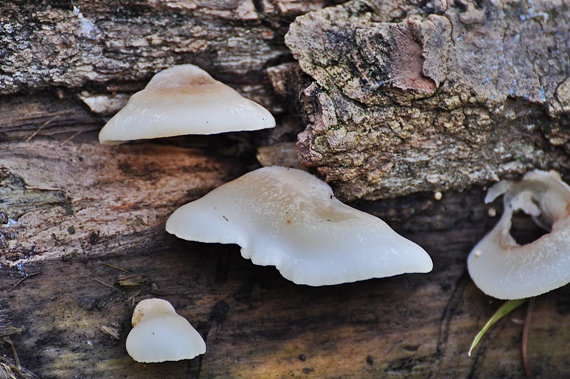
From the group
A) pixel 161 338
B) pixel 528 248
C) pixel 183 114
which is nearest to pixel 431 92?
pixel 528 248

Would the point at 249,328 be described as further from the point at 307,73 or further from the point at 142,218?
the point at 307,73

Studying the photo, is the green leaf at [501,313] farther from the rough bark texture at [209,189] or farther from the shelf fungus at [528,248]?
the shelf fungus at [528,248]

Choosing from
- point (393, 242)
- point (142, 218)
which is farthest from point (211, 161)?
point (393, 242)

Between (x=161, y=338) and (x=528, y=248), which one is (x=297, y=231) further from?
(x=528, y=248)

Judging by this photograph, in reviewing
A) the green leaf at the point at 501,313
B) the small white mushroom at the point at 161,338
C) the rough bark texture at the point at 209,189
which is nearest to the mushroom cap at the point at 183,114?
the rough bark texture at the point at 209,189

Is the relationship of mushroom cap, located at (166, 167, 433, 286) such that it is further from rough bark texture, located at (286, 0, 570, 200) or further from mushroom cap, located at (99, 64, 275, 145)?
mushroom cap, located at (99, 64, 275, 145)

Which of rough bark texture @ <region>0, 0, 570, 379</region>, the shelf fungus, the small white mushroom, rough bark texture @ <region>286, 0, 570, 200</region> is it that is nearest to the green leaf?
rough bark texture @ <region>0, 0, 570, 379</region>
